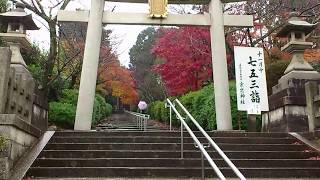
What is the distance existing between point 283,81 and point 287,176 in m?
4.28

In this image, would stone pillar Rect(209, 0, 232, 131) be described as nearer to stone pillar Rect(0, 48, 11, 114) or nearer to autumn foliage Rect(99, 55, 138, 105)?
stone pillar Rect(0, 48, 11, 114)

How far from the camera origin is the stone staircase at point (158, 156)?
6605 mm

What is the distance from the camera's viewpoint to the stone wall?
604cm

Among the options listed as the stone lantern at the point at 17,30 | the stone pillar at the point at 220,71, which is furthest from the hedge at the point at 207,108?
the stone lantern at the point at 17,30

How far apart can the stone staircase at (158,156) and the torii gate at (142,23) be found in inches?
Result: 88.2

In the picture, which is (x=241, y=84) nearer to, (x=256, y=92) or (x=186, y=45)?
(x=256, y=92)

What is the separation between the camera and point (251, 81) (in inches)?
418

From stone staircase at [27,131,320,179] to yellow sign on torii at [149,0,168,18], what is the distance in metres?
4.37

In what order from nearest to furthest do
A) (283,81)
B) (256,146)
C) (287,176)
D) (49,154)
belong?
(287,176) → (49,154) → (256,146) → (283,81)

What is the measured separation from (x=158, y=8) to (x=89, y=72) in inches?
115

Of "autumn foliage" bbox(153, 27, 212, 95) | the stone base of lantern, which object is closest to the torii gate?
the stone base of lantern

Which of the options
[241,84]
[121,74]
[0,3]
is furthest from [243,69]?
[121,74]

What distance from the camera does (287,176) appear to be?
6.82 meters

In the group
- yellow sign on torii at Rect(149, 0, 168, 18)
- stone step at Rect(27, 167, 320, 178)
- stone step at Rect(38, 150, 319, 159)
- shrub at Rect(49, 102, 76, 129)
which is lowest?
stone step at Rect(27, 167, 320, 178)
